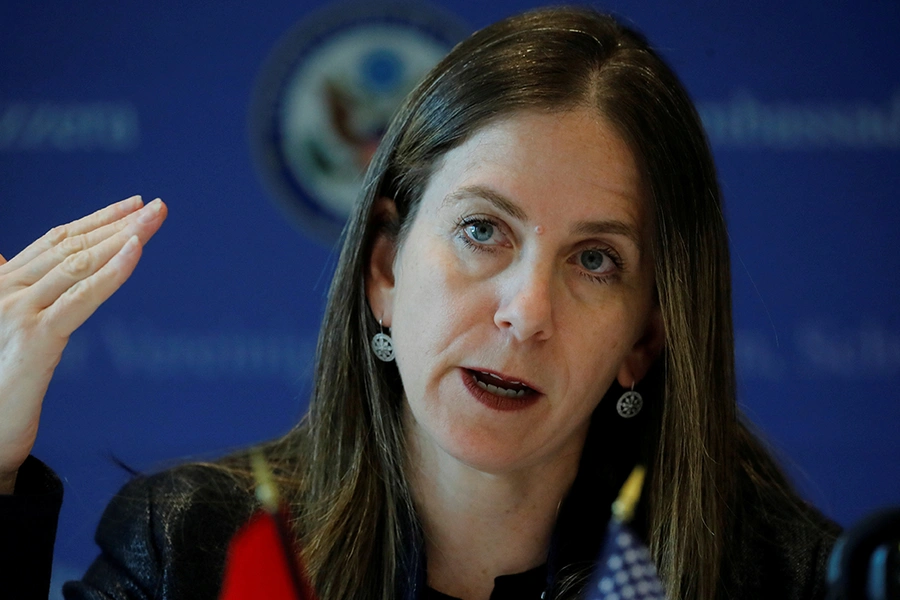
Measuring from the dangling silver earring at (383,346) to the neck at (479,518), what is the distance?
158 millimetres

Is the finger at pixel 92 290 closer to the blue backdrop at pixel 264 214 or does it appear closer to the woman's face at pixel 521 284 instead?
the woman's face at pixel 521 284

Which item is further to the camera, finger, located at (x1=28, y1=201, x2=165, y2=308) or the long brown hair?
the long brown hair

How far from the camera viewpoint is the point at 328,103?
3.38 metres

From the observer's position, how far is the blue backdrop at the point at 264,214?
3254mm

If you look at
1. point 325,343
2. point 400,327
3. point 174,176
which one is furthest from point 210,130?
point 400,327

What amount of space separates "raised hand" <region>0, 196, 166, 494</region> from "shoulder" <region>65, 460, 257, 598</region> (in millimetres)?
394

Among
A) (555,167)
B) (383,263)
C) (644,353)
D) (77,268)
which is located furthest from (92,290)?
(644,353)

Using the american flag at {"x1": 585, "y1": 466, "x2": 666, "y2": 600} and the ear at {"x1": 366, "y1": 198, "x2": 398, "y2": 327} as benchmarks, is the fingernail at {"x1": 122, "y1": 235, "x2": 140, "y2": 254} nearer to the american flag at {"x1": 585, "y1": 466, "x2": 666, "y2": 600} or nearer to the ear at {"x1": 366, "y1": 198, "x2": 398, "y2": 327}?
the ear at {"x1": 366, "y1": 198, "x2": 398, "y2": 327}

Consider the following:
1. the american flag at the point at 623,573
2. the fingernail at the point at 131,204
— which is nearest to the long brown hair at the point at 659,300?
the fingernail at the point at 131,204

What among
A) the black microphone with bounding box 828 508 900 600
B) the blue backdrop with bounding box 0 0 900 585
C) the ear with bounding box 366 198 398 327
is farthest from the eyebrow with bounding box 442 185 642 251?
the blue backdrop with bounding box 0 0 900 585

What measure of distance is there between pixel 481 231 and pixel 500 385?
24 centimetres

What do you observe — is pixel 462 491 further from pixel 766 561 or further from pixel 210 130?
pixel 210 130

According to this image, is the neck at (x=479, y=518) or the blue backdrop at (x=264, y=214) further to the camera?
the blue backdrop at (x=264, y=214)

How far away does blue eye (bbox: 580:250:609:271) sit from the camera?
1777 millimetres
